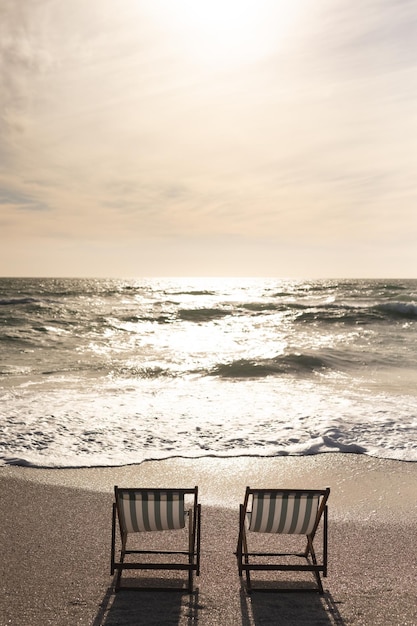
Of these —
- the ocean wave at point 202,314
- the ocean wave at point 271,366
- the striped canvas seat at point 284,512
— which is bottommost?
the ocean wave at point 271,366

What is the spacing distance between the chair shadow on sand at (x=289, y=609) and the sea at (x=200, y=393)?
4.01 m

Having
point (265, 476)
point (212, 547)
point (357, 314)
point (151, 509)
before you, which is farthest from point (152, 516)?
point (357, 314)

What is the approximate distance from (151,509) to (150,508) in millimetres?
17

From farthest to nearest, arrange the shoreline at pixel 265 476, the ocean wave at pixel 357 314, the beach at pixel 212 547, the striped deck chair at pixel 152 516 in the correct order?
the ocean wave at pixel 357 314, the shoreline at pixel 265 476, the striped deck chair at pixel 152 516, the beach at pixel 212 547

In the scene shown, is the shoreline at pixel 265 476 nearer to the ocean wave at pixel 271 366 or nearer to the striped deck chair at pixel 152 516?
the striped deck chair at pixel 152 516

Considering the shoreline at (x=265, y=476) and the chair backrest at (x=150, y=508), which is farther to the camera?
the shoreline at (x=265, y=476)

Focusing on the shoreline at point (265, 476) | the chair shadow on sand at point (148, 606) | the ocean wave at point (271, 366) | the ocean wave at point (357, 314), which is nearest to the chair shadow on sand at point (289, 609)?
the chair shadow on sand at point (148, 606)

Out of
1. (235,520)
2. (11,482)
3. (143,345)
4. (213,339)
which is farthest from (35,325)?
(235,520)

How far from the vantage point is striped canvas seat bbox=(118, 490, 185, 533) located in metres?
4.60

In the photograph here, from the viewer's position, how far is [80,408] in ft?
37.6

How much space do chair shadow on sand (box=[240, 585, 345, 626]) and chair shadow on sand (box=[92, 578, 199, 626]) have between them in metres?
0.46

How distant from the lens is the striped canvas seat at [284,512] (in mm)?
4645

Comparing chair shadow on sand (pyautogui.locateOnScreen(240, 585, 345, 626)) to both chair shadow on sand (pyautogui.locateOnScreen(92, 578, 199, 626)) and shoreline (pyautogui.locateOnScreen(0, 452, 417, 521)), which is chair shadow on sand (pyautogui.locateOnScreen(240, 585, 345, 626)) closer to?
chair shadow on sand (pyautogui.locateOnScreen(92, 578, 199, 626))

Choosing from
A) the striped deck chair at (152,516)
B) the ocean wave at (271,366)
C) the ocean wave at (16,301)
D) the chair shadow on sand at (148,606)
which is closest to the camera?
the chair shadow on sand at (148,606)
